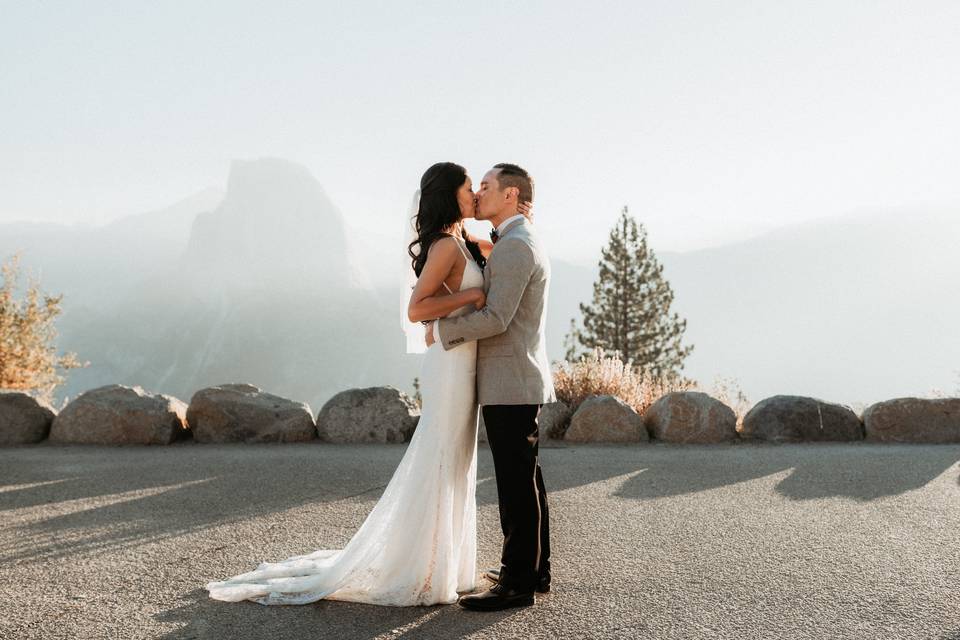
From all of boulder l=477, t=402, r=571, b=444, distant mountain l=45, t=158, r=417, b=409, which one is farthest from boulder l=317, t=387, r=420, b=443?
Result: distant mountain l=45, t=158, r=417, b=409

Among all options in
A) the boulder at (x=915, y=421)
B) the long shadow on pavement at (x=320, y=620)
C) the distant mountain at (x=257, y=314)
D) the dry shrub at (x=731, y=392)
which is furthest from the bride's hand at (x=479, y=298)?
the distant mountain at (x=257, y=314)

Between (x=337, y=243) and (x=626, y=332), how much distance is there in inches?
5164

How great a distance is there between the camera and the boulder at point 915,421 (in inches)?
393

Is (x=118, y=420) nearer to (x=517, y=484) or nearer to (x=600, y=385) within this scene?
(x=600, y=385)

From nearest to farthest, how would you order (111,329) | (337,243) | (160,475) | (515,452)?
(515,452), (160,475), (111,329), (337,243)

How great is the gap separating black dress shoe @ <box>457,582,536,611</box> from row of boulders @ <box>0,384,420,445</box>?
601 cm

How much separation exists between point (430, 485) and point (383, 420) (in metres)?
5.97

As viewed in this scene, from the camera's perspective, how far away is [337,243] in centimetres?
15400

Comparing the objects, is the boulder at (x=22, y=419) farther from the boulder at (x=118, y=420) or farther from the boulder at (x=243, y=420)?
the boulder at (x=243, y=420)

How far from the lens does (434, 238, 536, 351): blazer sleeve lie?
3.92 metres

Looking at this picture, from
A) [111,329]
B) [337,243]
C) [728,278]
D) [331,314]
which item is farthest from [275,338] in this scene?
[728,278]

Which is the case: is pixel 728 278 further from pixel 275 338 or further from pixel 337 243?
pixel 275 338

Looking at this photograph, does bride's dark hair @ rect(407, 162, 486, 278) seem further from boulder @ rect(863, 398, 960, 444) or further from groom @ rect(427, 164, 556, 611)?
boulder @ rect(863, 398, 960, 444)

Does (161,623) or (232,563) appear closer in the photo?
(161,623)
